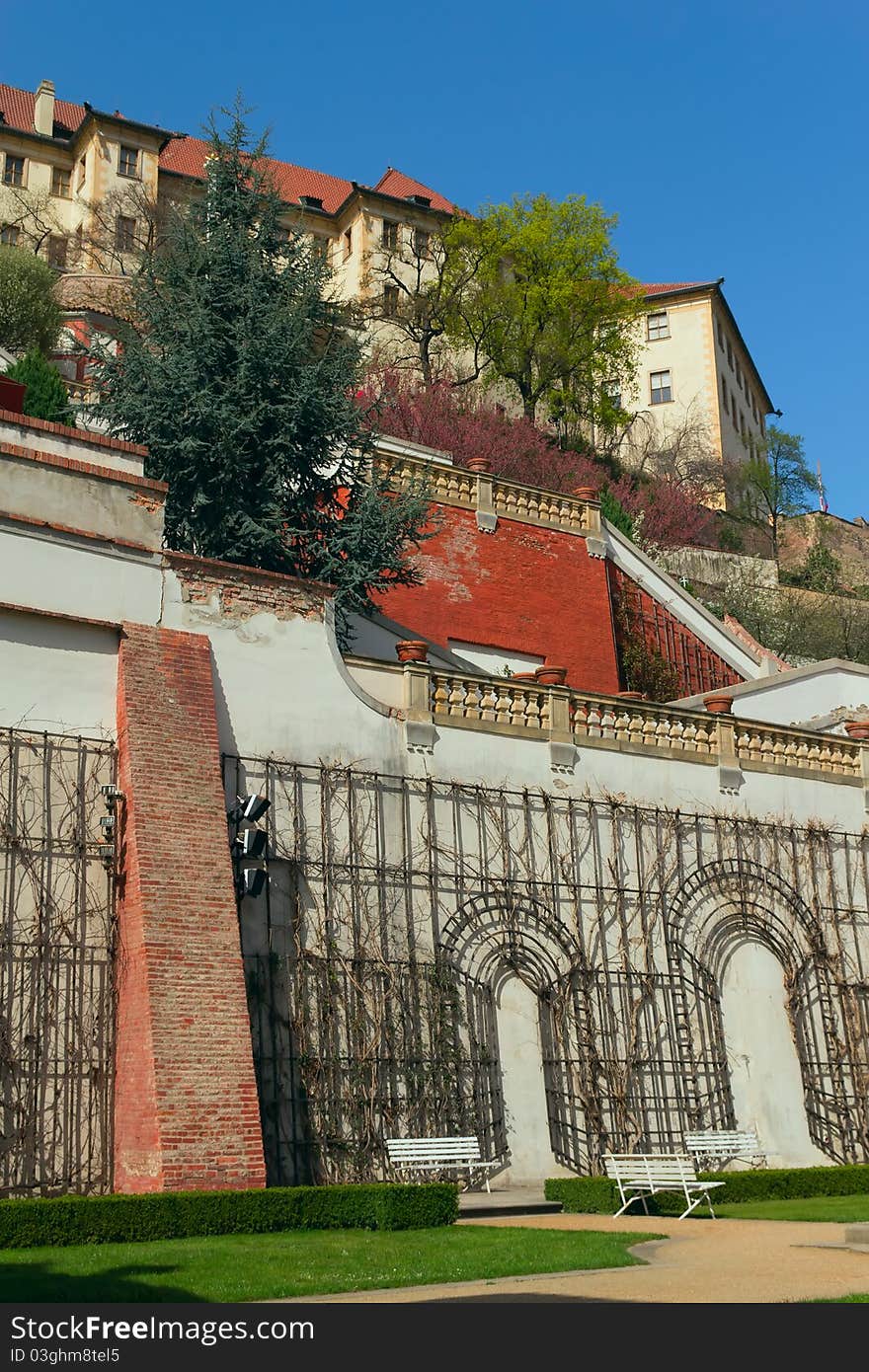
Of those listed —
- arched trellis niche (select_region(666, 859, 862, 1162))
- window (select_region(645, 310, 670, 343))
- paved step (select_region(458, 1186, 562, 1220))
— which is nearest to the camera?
paved step (select_region(458, 1186, 562, 1220))

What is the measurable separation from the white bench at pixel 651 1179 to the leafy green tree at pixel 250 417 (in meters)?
9.60

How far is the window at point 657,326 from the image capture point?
259 ft

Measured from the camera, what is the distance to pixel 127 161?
2694 inches

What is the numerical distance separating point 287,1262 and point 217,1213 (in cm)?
250

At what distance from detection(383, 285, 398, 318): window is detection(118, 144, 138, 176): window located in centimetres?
1395

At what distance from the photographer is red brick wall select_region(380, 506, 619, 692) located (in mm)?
30469

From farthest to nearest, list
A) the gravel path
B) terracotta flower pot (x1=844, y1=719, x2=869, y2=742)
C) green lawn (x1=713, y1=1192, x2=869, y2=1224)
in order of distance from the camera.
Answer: terracotta flower pot (x1=844, y1=719, x2=869, y2=742)
green lawn (x1=713, y1=1192, x2=869, y2=1224)
the gravel path

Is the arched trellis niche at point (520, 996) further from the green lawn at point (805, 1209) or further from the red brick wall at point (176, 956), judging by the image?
the red brick wall at point (176, 956)

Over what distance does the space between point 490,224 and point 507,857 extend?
135 ft

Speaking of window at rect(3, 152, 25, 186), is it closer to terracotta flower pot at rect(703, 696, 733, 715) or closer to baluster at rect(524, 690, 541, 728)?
terracotta flower pot at rect(703, 696, 733, 715)

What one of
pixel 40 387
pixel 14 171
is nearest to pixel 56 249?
pixel 14 171

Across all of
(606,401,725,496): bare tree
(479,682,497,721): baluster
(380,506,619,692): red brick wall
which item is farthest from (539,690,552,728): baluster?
(606,401,725,496): bare tree

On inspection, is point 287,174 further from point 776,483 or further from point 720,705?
point 720,705

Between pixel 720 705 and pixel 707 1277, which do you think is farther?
pixel 720 705
